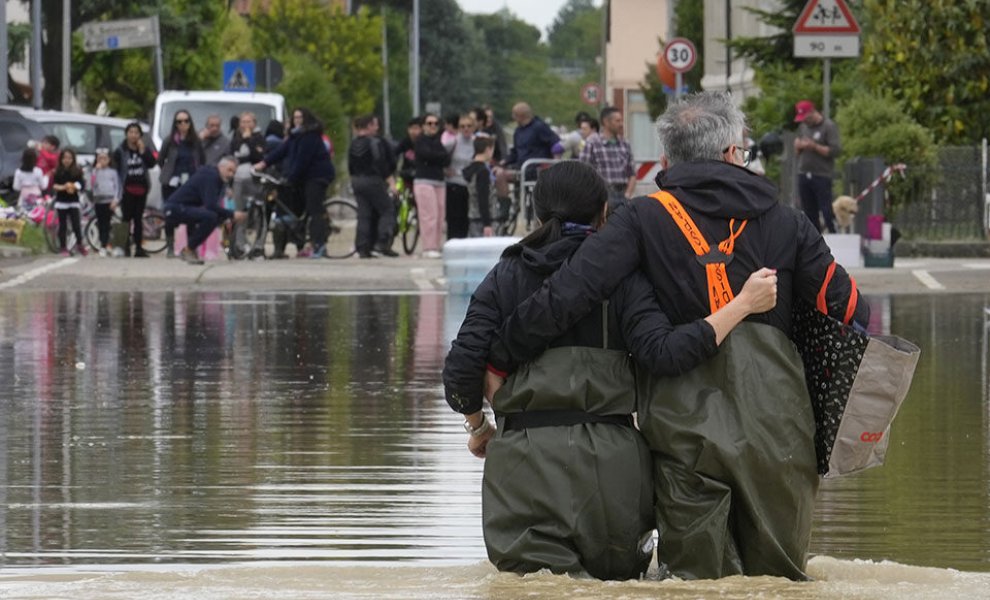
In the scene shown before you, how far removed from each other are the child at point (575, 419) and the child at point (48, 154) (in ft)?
76.5

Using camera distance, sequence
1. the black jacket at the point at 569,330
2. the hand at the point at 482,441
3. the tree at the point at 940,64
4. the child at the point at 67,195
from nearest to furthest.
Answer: the black jacket at the point at 569,330 < the hand at the point at 482,441 < the child at the point at 67,195 < the tree at the point at 940,64

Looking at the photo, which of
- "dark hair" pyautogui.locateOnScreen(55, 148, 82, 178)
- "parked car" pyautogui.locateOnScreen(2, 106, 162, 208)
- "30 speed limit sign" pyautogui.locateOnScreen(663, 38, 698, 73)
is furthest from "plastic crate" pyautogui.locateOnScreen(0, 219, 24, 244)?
"30 speed limit sign" pyautogui.locateOnScreen(663, 38, 698, 73)

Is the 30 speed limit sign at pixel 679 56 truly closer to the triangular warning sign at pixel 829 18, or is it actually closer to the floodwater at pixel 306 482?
Result: the triangular warning sign at pixel 829 18

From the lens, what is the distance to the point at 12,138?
31.3 meters

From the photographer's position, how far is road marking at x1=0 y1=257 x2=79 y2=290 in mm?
21698

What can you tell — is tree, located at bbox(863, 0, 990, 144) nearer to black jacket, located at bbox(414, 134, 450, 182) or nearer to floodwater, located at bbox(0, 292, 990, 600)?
black jacket, located at bbox(414, 134, 450, 182)

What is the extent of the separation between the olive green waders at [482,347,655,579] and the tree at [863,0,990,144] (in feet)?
72.2

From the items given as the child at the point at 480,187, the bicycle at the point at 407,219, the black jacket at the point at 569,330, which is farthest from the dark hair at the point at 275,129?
the black jacket at the point at 569,330

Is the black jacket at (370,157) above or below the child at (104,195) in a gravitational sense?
above

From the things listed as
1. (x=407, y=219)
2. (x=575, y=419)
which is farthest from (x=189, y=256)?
(x=575, y=419)

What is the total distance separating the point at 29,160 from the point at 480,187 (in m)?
5.73

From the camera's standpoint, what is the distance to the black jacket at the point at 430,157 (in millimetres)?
25906

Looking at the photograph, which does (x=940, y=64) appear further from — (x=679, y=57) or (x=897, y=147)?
(x=679, y=57)

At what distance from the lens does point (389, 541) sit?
7.95 meters
